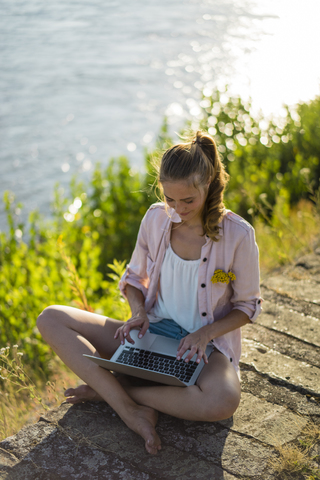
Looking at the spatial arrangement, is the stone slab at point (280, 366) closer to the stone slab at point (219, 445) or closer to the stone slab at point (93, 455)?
the stone slab at point (219, 445)

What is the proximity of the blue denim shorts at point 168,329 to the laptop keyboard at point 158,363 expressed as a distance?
6.6 inches

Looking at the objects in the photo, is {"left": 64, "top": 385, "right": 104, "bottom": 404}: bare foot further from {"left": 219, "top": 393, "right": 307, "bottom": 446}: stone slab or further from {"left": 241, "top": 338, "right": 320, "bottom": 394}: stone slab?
{"left": 241, "top": 338, "right": 320, "bottom": 394}: stone slab

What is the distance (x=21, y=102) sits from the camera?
9.91 metres

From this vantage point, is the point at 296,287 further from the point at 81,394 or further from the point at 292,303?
the point at 81,394

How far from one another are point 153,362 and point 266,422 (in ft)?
1.97

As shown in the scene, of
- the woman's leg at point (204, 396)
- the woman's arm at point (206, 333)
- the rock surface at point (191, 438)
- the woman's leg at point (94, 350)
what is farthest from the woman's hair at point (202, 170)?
the rock surface at point (191, 438)

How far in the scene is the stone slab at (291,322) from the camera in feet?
9.25

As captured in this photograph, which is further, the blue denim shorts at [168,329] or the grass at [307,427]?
the blue denim shorts at [168,329]

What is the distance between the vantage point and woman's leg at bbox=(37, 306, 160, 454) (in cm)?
207

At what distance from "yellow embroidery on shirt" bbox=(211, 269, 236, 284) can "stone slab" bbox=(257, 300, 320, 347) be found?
0.89 meters

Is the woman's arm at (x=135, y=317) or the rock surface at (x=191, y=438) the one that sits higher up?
the woman's arm at (x=135, y=317)

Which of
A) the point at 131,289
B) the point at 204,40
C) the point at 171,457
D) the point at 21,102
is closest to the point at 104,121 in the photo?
the point at 21,102

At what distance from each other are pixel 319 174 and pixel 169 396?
13.3 feet

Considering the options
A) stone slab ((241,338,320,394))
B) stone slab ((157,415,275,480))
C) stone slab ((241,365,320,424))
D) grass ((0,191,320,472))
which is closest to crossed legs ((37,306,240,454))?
stone slab ((157,415,275,480))
